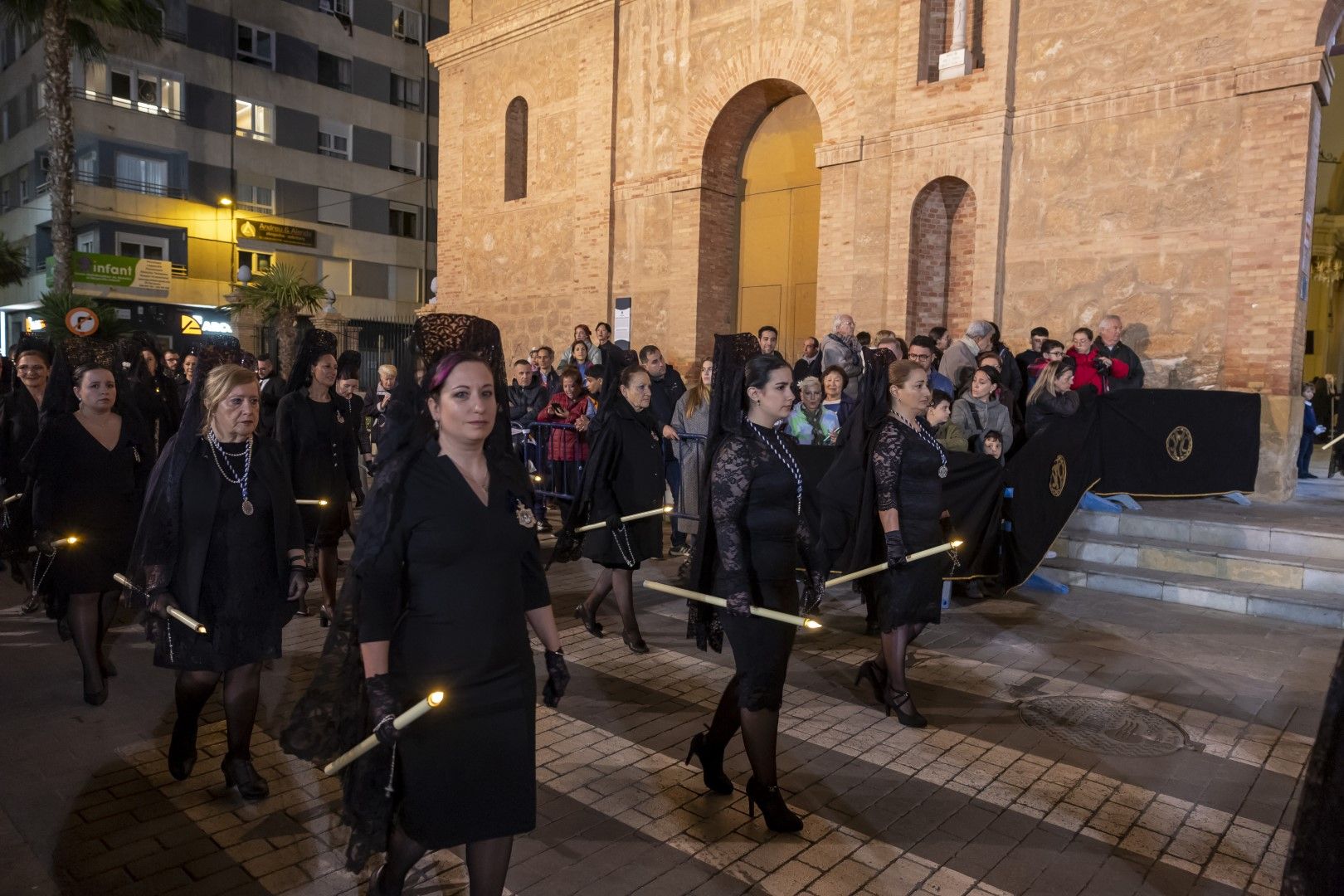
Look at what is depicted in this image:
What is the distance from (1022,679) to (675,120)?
1471 cm

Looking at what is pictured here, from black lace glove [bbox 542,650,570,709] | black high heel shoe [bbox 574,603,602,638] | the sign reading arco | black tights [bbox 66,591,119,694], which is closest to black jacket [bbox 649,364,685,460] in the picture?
black high heel shoe [bbox 574,603,602,638]

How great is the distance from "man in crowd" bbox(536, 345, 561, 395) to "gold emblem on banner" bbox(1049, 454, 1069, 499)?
6.89 metres

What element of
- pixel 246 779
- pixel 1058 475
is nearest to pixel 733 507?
pixel 246 779

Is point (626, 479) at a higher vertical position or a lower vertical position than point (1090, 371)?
lower

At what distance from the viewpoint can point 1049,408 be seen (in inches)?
387

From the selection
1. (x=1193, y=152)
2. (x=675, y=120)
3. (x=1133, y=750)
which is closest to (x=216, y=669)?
(x=1133, y=750)

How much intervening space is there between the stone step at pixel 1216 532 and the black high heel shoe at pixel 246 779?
27.9 ft

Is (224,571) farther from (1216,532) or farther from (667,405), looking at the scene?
(1216,532)

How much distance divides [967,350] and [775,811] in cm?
836

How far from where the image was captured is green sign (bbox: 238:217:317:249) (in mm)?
33750

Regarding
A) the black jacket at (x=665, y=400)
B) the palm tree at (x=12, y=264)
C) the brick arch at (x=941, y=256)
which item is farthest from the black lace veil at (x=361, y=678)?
the palm tree at (x=12, y=264)

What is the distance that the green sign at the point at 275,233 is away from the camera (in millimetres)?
33750

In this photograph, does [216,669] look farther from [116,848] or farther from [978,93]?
[978,93]

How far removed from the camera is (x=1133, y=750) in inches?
205
